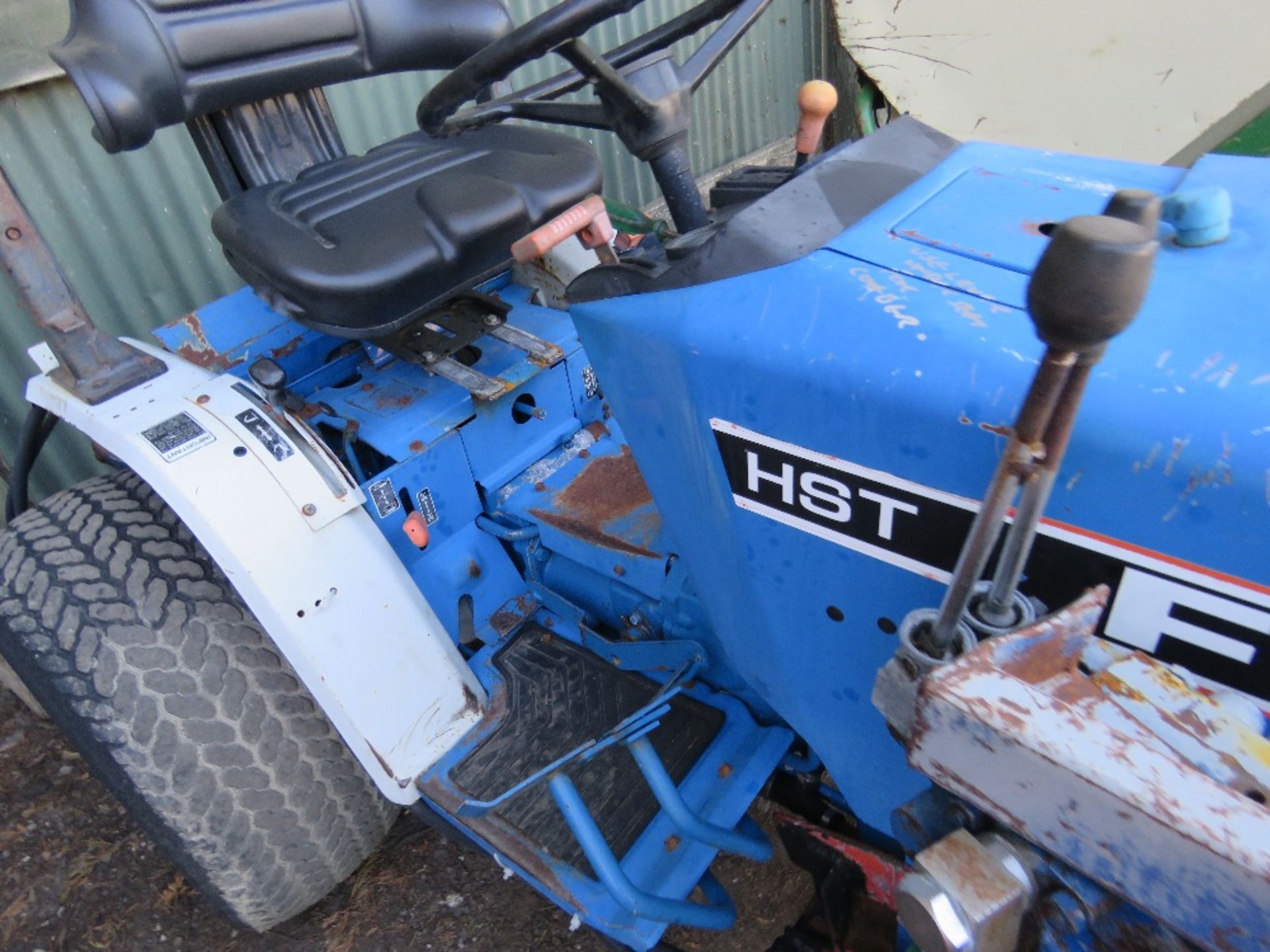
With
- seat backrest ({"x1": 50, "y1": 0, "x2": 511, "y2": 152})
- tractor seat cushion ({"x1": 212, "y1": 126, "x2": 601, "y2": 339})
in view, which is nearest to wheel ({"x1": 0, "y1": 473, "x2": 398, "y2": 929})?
tractor seat cushion ({"x1": 212, "y1": 126, "x2": 601, "y2": 339})

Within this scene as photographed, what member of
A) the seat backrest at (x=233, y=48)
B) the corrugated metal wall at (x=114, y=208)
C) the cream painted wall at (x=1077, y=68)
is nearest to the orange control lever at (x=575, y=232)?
the seat backrest at (x=233, y=48)

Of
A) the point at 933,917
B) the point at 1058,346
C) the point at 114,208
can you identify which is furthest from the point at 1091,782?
the point at 114,208

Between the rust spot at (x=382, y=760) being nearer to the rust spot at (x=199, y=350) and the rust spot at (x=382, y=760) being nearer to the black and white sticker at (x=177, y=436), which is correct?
the black and white sticker at (x=177, y=436)

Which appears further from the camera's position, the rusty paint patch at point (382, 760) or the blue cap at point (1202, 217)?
the rusty paint patch at point (382, 760)

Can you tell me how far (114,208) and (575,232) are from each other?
1.86 meters

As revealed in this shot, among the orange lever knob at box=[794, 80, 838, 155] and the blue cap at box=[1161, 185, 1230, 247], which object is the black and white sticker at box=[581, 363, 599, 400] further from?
the blue cap at box=[1161, 185, 1230, 247]

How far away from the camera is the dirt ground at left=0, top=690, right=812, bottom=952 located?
5.36 ft

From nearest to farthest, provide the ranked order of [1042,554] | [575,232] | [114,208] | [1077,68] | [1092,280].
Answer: [1092,280], [1042,554], [575,232], [1077,68], [114,208]

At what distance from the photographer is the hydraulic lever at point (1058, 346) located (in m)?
0.51

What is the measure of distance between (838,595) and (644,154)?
0.54m

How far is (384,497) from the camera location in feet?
5.01

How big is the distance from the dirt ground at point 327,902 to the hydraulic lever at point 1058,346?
1.13m

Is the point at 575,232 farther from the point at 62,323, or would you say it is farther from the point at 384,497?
the point at 62,323

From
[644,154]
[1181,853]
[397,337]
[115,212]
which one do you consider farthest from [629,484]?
[115,212]
